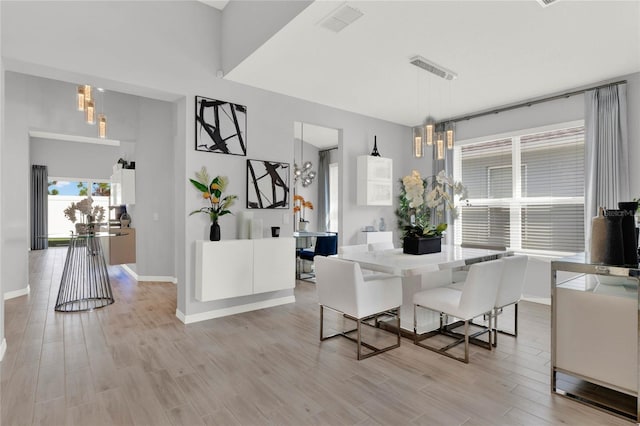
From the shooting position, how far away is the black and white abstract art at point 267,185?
4188 mm

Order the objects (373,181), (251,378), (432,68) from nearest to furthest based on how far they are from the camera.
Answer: (251,378)
(432,68)
(373,181)

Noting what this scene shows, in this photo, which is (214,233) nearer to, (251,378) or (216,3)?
(251,378)

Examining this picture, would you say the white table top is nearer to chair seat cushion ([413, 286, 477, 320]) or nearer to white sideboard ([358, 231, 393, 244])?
chair seat cushion ([413, 286, 477, 320])

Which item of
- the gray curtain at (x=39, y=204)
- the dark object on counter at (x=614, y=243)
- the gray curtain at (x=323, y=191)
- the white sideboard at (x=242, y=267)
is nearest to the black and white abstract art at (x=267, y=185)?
the white sideboard at (x=242, y=267)

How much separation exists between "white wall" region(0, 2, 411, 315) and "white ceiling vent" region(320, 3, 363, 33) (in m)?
1.69

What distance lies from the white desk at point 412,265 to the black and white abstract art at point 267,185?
1.52 meters

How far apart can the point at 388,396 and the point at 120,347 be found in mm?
2340

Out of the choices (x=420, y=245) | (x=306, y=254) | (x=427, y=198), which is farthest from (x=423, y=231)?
(x=306, y=254)

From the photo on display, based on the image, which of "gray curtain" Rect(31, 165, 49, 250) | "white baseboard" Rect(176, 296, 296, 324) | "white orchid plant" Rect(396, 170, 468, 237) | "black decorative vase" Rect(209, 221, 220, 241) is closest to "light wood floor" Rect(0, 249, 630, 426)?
"white baseboard" Rect(176, 296, 296, 324)

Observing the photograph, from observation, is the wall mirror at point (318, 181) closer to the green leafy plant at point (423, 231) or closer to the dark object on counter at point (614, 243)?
the green leafy plant at point (423, 231)

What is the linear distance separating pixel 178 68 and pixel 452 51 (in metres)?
2.86

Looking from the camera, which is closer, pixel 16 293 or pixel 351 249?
pixel 351 249

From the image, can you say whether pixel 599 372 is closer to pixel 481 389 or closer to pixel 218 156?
pixel 481 389

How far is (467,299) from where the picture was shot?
2627 millimetres
